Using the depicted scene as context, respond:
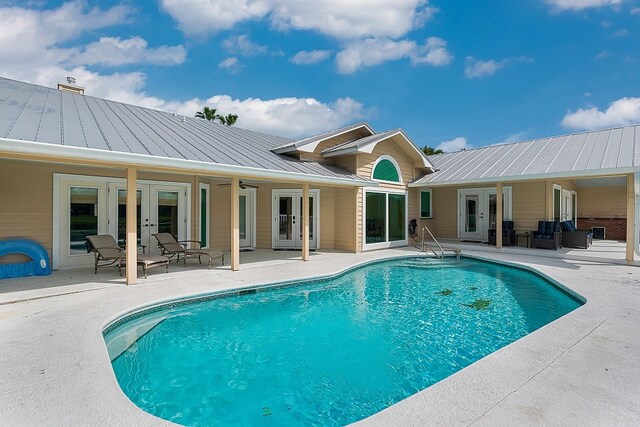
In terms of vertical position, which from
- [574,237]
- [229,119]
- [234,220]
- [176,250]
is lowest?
[176,250]

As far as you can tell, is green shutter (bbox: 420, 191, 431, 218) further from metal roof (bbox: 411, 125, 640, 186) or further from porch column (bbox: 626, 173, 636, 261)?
porch column (bbox: 626, 173, 636, 261)

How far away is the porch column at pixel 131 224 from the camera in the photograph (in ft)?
22.2

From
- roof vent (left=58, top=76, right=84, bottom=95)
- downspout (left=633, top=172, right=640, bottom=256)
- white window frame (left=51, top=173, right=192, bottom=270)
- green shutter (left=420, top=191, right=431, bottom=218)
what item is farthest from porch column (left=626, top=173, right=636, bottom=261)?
roof vent (left=58, top=76, right=84, bottom=95)

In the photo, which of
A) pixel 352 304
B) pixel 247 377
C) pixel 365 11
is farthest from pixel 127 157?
pixel 365 11

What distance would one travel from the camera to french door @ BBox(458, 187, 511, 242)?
1493cm

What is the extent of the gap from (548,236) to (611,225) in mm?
7845

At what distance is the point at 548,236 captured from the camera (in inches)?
488

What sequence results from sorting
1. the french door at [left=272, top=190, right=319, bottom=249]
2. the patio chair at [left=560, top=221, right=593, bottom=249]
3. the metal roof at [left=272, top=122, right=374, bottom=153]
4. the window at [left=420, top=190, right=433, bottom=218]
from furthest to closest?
1. the window at [left=420, top=190, right=433, bottom=218]
2. the french door at [left=272, top=190, right=319, bottom=249]
3. the patio chair at [left=560, top=221, right=593, bottom=249]
4. the metal roof at [left=272, top=122, right=374, bottom=153]

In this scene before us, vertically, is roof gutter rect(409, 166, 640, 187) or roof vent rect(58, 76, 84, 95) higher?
roof vent rect(58, 76, 84, 95)

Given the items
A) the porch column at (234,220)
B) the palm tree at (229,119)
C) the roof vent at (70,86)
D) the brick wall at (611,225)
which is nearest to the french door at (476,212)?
the brick wall at (611,225)

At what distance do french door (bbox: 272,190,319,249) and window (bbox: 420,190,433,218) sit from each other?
5.95 meters

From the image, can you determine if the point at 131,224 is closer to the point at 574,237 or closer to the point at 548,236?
the point at 548,236

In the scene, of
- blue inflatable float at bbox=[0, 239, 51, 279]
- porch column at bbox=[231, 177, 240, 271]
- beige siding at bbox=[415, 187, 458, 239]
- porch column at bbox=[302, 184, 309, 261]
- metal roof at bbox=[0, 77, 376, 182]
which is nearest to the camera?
metal roof at bbox=[0, 77, 376, 182]

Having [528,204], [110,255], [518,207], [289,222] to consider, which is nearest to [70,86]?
[110,255]
